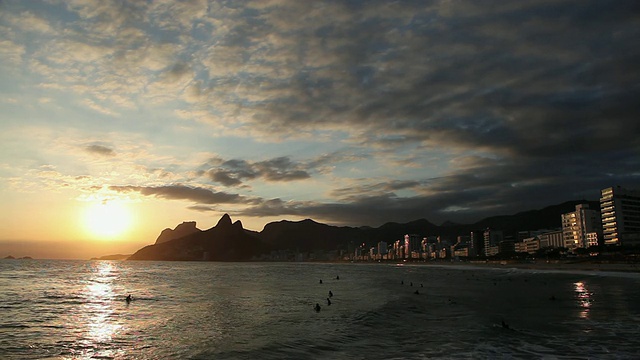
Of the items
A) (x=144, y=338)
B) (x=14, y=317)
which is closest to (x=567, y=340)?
(x=144, y=338)

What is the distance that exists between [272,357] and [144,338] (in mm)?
10849

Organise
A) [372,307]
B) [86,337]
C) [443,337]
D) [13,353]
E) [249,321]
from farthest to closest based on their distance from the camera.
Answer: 1. [372,307]
2. [249,321]
3. [86,337]
4. [443,337]
5. [13,353]

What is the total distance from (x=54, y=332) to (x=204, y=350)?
14.1 m

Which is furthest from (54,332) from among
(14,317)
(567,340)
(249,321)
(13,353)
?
(567,340)

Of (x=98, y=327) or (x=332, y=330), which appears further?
(x=98, y=327)

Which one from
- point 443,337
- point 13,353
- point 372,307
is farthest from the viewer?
point 372,307

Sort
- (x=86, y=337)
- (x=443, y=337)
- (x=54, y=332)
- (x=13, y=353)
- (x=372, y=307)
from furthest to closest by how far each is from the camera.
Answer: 1. (x=372, y=307)
2. (x=54, y=332)
3. (x=86, y=337)
4. (x=443, y=337)
5. (x=13, y=353)

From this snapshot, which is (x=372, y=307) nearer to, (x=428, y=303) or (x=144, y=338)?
(x=428, y=303)

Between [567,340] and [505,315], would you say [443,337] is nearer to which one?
[567,340]

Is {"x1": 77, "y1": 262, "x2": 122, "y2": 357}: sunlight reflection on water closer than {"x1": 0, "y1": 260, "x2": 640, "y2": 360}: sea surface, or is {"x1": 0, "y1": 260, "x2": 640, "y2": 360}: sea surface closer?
{"x1": 0, "y1": 260, "x2": 640, "y2": 360}: sea surface

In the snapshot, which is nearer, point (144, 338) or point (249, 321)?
point (144, 338)

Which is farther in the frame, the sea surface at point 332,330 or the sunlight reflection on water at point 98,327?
the sunlight reflection on water at point 98,327

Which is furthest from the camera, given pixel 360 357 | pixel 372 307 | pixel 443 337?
pixel 372 307

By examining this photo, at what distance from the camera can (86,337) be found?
92.7ft
